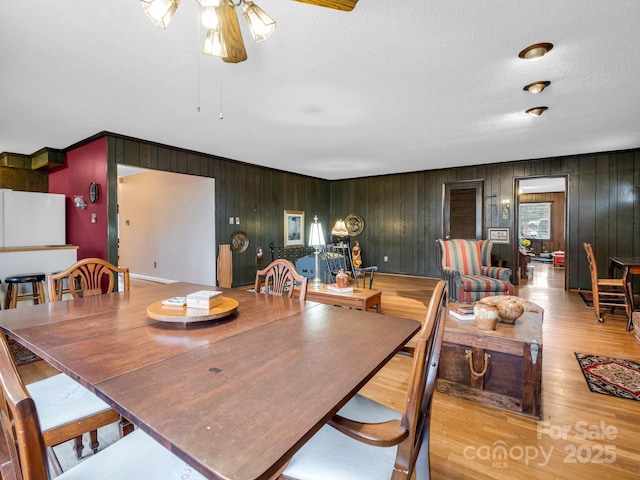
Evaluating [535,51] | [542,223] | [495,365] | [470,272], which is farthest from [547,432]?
[542,223]

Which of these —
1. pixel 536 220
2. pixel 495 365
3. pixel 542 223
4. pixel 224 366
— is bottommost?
pixel 495 365

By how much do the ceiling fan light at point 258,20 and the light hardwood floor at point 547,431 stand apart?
Result: 229 centimetres

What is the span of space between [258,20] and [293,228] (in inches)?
246

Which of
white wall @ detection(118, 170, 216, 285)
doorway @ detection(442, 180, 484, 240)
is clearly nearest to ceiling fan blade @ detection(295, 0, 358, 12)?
white wall @ detection(118, 170, 216, 285)

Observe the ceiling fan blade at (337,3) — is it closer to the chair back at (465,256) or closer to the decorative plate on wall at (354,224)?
the chair back at (465,256)

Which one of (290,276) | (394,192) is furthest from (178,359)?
(394,192)

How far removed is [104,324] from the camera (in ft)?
4.70

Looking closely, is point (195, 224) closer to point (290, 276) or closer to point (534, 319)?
point (290, 276)

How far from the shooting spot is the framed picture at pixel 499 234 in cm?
650

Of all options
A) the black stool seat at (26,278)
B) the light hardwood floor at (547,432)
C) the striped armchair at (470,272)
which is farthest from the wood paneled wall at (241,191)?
the light hardwood floor at (547,432)

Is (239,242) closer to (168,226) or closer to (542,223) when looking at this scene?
(168,226)

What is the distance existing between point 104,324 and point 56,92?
2905mm

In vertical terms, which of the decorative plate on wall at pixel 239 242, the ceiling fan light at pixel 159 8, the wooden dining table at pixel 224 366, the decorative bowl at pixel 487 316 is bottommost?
the decorative bowl at pixel 487 316

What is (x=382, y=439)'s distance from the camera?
2.79ft
